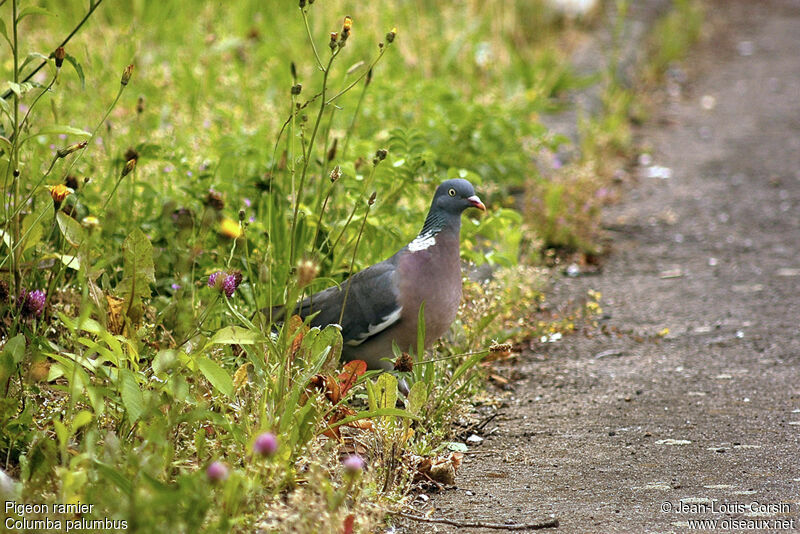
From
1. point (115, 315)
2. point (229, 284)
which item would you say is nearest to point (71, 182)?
point (115, 315)

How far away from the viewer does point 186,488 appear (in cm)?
186

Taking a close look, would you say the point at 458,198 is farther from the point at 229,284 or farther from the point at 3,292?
the point at 3,292

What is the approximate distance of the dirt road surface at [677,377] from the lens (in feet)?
8.34

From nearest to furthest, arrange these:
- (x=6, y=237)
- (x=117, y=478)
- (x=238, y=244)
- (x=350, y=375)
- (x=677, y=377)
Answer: (x=117, y=478)
(x=6, y=237)
(x=350, y=375)
(x=677, y=377)
(x=238, y=244)

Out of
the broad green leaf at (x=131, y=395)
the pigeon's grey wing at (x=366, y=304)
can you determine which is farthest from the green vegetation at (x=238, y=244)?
the pigeon's grey wing at (x=366, y=304)

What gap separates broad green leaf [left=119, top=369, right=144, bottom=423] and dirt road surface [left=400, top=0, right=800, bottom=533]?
80 centimetres

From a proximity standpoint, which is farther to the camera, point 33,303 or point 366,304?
point 366,304

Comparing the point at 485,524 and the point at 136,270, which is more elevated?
the point at 136,270

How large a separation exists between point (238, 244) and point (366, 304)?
2.61 feet

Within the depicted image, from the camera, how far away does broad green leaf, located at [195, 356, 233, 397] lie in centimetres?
233

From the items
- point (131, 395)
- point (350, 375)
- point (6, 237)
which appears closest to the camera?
point (131, 395)

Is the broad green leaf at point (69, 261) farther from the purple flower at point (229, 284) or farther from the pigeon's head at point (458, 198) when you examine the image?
the pigeon's head at point (458, 198)

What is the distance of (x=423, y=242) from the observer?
3.08 meters

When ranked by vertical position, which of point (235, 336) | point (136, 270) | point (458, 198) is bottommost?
point (235, 336)
